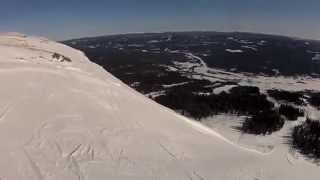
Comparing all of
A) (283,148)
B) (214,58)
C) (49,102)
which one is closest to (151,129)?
(49,102)

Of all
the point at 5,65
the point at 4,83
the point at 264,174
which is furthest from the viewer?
the point at 5,65

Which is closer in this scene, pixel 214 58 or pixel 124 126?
pixel 124 126

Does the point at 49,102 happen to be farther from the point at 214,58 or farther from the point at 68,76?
the point at 214,58

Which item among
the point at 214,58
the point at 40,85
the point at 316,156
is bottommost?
the point at 214,58

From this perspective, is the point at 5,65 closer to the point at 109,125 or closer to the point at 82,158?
the point at 109,125

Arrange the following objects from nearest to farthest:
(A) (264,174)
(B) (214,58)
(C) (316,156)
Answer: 1. (A) (264,174)
2. (C) (316,156)
3. (B) (214,58)

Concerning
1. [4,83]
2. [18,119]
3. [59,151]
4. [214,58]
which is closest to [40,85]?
[4,83]

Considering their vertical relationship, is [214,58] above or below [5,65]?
below
